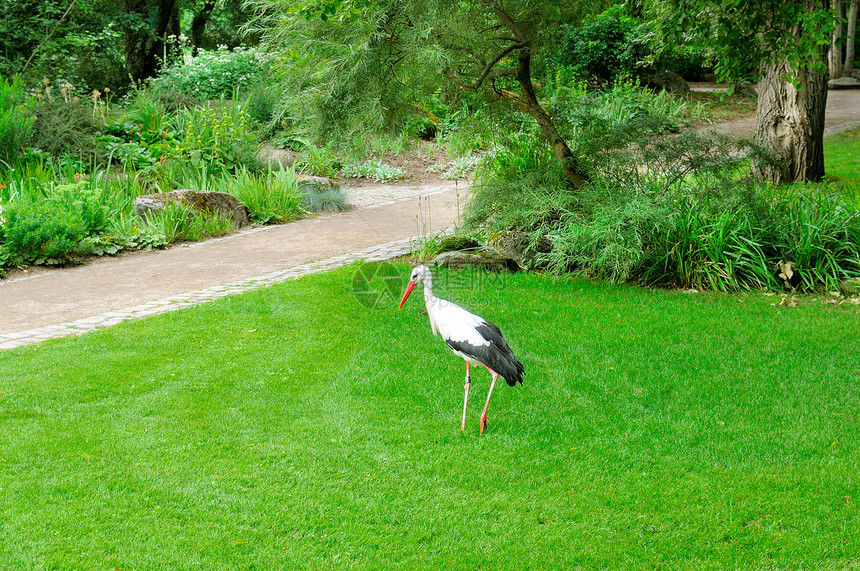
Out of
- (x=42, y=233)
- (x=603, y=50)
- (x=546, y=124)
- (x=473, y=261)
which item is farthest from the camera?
(x=603, y=50)

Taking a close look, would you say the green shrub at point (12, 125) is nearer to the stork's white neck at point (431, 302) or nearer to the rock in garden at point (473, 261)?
the rock in garden at point (473, 261)

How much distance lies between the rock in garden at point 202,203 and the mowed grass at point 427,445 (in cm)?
387

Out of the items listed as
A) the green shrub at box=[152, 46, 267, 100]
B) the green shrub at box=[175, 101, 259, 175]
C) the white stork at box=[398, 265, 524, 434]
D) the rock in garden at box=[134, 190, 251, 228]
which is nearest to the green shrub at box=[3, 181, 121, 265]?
the rock in garden at box=[134, 190, 251, 228]

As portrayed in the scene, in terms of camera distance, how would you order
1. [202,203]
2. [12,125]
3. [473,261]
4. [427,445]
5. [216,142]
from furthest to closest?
1. [216,142]
2. [12,125]
3. [202,203]
4. [473,261]
5. [427,445]

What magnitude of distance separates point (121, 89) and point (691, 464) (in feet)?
56.4

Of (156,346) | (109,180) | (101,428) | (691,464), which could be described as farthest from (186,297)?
(691,464)

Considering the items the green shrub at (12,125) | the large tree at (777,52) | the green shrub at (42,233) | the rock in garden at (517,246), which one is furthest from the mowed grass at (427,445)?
the green shrub at (12,125)

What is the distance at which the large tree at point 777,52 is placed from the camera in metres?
5.82

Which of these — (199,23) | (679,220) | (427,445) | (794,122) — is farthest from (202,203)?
(199,23)

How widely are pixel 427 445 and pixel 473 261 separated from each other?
3.98 meters

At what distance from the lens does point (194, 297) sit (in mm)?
7434

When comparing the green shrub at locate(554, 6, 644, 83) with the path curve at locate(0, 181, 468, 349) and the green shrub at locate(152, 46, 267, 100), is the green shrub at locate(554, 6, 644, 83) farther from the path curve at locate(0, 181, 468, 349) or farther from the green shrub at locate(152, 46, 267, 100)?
the path curve at locate(0, 181, 468, 349)

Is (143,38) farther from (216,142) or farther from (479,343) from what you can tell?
(479,343)

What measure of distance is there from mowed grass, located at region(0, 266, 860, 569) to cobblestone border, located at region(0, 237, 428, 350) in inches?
13.9
